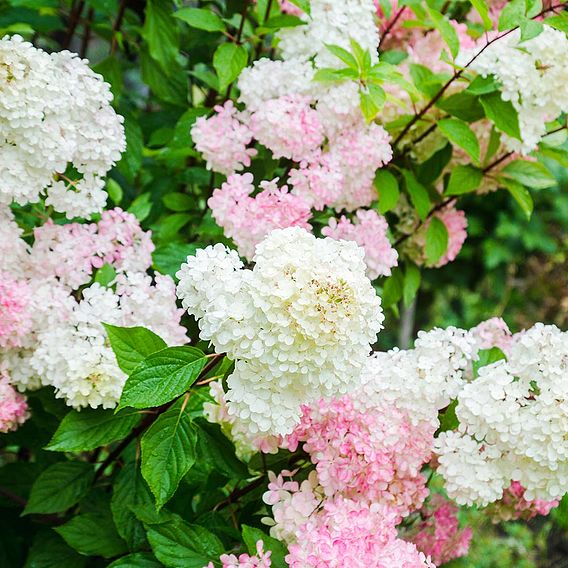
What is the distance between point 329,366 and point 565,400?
33 cm

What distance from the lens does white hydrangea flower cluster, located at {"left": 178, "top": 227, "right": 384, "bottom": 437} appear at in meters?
0.87

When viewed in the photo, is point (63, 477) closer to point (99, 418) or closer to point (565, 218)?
point (99, 418)

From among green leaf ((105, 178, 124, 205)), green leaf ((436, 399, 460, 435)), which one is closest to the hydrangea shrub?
green leaf ((436, 399, 460, 435))

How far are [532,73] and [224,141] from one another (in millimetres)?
556

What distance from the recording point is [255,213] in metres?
1.22

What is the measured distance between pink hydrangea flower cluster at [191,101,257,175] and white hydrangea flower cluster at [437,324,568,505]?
55 cm

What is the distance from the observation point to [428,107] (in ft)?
4.77

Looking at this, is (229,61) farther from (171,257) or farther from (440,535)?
(440,535)

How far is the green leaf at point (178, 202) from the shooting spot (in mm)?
1562

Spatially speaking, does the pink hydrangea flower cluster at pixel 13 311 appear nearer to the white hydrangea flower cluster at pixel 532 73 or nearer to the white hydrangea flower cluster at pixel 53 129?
the white hydrangea flower cluster at pixel 53 129

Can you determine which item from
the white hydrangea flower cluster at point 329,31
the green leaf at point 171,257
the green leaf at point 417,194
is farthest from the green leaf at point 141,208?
the green leaf at point 417,194

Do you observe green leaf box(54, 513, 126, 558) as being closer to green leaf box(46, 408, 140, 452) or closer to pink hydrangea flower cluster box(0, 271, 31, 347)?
green leaf box(46, 408, 140, 452)

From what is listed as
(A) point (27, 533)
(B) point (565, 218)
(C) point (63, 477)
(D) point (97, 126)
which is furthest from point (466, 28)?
(B) point (565, 218)

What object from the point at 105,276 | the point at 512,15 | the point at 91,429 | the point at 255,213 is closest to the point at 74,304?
the point at 105,276
